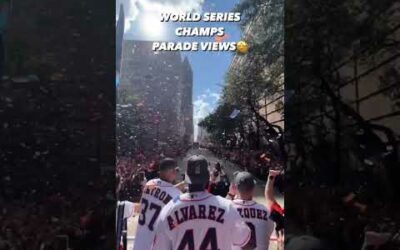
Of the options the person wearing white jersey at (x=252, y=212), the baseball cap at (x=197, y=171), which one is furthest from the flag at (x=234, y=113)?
the baseball cap at (x=197, y=171)

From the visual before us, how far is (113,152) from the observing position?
11.9 ft

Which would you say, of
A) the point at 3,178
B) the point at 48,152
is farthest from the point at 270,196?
the point at 3,178

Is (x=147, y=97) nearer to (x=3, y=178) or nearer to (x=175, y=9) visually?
(x=175, y=9)

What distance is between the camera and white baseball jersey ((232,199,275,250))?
3555mm

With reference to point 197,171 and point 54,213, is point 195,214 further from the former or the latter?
point 54,213

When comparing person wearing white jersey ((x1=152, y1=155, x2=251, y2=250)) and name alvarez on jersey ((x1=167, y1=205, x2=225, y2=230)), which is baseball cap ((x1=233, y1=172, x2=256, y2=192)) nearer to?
person wearing white jersey ((x1=152, y1=155, x2=251, y2=250))

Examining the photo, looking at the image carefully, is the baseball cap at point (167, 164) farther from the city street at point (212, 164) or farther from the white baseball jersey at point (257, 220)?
the white baseball jersey at point (257, 220)

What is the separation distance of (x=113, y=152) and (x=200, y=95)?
635 mm

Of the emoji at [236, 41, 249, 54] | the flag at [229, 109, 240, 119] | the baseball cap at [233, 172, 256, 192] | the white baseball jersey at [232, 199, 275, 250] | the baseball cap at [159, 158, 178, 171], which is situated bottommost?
the white baseball jersey at [232, 199, 275, 250]

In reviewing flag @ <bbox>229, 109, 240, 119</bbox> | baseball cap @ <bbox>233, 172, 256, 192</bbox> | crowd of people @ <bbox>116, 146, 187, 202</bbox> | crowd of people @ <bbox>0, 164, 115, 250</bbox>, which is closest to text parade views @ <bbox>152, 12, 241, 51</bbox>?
flag @ <bbox>229, 109, 240, 119</bbox>

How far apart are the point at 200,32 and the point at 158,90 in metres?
0.45

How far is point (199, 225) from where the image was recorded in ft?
10.6

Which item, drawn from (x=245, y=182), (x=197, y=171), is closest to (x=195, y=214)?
(x=197, y=171)

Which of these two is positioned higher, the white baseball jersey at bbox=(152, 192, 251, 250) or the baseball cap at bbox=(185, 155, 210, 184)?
the baseball cap at bbox=(185, 155, 210, 184)
